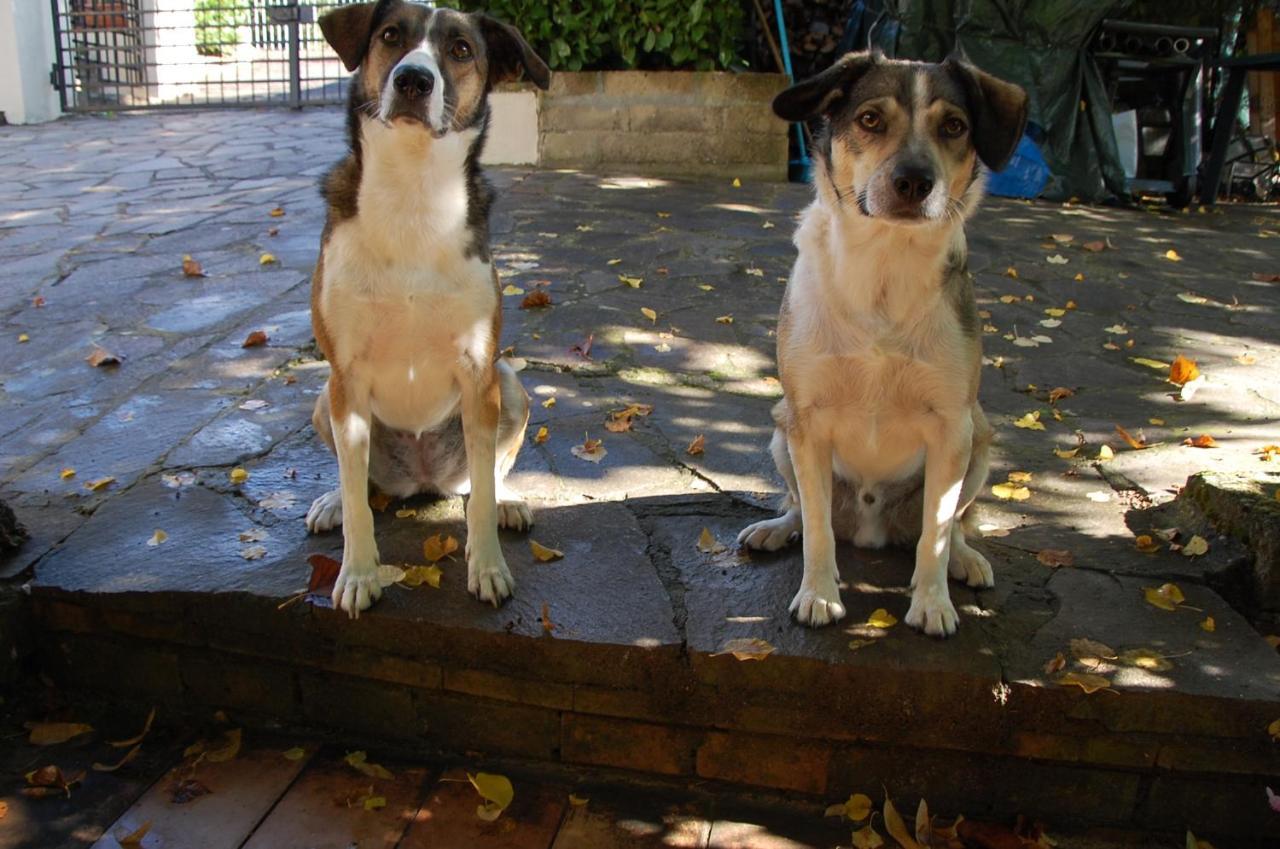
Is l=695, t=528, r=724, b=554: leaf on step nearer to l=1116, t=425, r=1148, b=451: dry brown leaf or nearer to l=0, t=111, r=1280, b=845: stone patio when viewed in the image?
l=0, t=111, r=1280, b=845: stone patio

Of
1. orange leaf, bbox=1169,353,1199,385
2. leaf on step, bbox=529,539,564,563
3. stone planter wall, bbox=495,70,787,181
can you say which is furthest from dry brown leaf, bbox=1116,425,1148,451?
stone planter wall, bbox=495,70,787,181

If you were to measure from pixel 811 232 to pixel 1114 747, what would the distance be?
1.60 metres

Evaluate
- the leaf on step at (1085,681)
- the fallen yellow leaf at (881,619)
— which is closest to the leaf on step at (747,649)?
the fallen yellow leaf at (881,619)

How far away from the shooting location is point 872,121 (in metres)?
2.84

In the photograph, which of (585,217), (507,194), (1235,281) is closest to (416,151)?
(585,217)

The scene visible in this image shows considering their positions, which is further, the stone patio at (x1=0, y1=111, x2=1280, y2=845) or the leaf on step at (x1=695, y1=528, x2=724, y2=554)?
the leaf on step at (x1=695, y1=528, x2=724, y2=554)

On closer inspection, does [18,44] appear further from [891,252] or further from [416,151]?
[891,252]

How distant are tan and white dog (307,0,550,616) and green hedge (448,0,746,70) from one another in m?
6.07

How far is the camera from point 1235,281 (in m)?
7.07

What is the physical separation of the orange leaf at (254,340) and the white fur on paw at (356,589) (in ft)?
8.24

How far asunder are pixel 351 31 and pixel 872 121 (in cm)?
148

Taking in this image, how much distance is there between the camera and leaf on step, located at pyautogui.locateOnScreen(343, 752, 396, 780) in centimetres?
297

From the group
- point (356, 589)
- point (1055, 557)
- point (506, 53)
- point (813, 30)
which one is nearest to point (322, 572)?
point (356, 589)

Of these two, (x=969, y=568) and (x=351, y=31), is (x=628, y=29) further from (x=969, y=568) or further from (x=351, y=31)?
(x=969, y=568)
